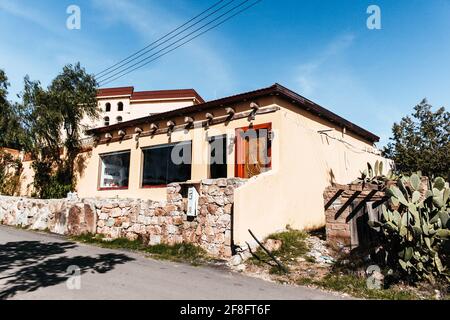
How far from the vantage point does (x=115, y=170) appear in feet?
53.2

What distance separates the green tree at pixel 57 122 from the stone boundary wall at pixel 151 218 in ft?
11.7

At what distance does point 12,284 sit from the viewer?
5.98m

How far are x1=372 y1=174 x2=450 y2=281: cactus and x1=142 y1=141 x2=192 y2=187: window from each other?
26.3 feet

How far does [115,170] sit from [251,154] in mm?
8199

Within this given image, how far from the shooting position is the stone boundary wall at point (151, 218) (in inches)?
371

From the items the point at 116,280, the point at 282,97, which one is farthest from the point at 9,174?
the point at 282,97

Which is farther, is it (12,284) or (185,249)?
(185,249)

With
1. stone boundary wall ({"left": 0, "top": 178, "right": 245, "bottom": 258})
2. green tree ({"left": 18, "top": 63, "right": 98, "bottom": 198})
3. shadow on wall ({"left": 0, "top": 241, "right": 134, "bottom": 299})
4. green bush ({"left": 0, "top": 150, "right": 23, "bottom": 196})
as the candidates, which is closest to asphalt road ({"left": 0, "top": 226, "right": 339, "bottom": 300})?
shadow on wall ({"left": 0, "top": 241, "right": 134, "bottom": 299})

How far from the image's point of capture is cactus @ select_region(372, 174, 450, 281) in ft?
20.9

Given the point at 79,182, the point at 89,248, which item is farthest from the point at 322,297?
the point at 79,182

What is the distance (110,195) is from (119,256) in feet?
23.7

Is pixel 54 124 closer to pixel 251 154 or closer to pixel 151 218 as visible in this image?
pixel 151 218
